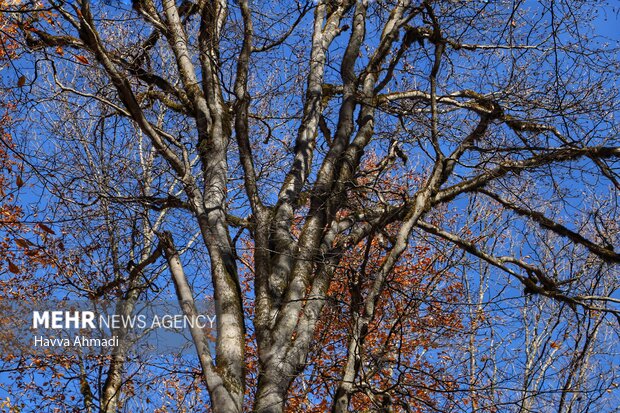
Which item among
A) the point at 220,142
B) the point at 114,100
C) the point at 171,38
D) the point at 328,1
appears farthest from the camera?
the point at 328,1

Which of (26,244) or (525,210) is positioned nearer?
(26,244)

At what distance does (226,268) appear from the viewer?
185 inches

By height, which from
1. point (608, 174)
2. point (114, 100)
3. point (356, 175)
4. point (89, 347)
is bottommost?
point (608, 174)

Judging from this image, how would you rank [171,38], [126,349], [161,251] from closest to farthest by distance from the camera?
[161,251]
[171,38]
[126,349]

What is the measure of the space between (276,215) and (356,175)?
90 cm

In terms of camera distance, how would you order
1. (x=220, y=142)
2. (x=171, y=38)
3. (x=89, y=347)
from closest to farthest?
(x=220, y=142) < (x=171, y=38) < (x=89, y=347)

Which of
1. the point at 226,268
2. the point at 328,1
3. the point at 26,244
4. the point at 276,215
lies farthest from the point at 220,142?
the point at 328,1

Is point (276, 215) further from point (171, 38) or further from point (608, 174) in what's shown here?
point (608, 174)

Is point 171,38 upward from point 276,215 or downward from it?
upward

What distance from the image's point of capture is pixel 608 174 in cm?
456

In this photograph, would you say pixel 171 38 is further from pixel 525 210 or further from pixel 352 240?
pixel 525 210

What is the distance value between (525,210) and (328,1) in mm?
3113

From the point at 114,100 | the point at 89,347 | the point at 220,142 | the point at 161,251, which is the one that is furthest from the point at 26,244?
the point at 89,347

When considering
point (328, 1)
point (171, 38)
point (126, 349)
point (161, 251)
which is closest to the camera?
point (161, 251)
